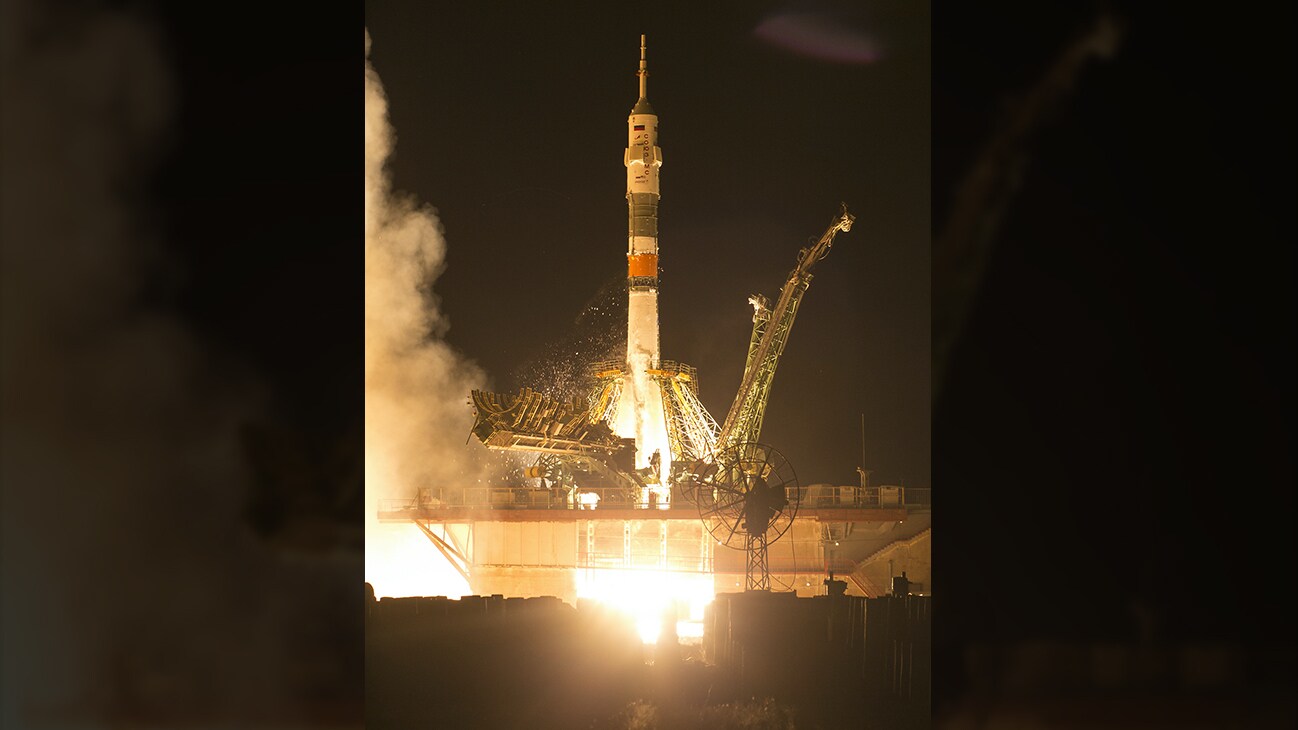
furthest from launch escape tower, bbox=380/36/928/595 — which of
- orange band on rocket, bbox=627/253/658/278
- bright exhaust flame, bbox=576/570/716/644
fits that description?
bright exhaust flame, bbox=576/570/716/644

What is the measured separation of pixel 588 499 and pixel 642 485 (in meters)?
Result: 1.15

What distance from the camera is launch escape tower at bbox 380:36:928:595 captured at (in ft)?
74.0

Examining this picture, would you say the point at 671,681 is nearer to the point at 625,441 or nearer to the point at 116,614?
the point at 116,614

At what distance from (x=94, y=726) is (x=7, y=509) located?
3.98 ft

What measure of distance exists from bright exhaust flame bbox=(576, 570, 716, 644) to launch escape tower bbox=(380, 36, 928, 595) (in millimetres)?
165

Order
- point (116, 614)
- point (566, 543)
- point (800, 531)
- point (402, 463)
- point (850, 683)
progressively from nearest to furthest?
point (116, 614), point (850, 683), point (800, 531), point (566, 543), point (402, 463)

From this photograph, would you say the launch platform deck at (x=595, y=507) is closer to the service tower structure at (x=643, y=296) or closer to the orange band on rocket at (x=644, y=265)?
the service tower structure at (x=643, y=296)

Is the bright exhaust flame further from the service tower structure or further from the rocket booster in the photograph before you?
the rocket booster

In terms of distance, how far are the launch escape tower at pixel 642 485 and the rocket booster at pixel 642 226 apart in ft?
0.09

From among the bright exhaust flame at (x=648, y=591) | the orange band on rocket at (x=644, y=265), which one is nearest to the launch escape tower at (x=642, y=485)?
the orange band on rocket at (x=644, y=265)

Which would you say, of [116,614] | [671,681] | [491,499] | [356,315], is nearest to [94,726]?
[116,614]

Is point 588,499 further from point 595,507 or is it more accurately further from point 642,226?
point 642,226

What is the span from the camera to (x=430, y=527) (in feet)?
83.4

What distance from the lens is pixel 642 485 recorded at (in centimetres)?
2441
